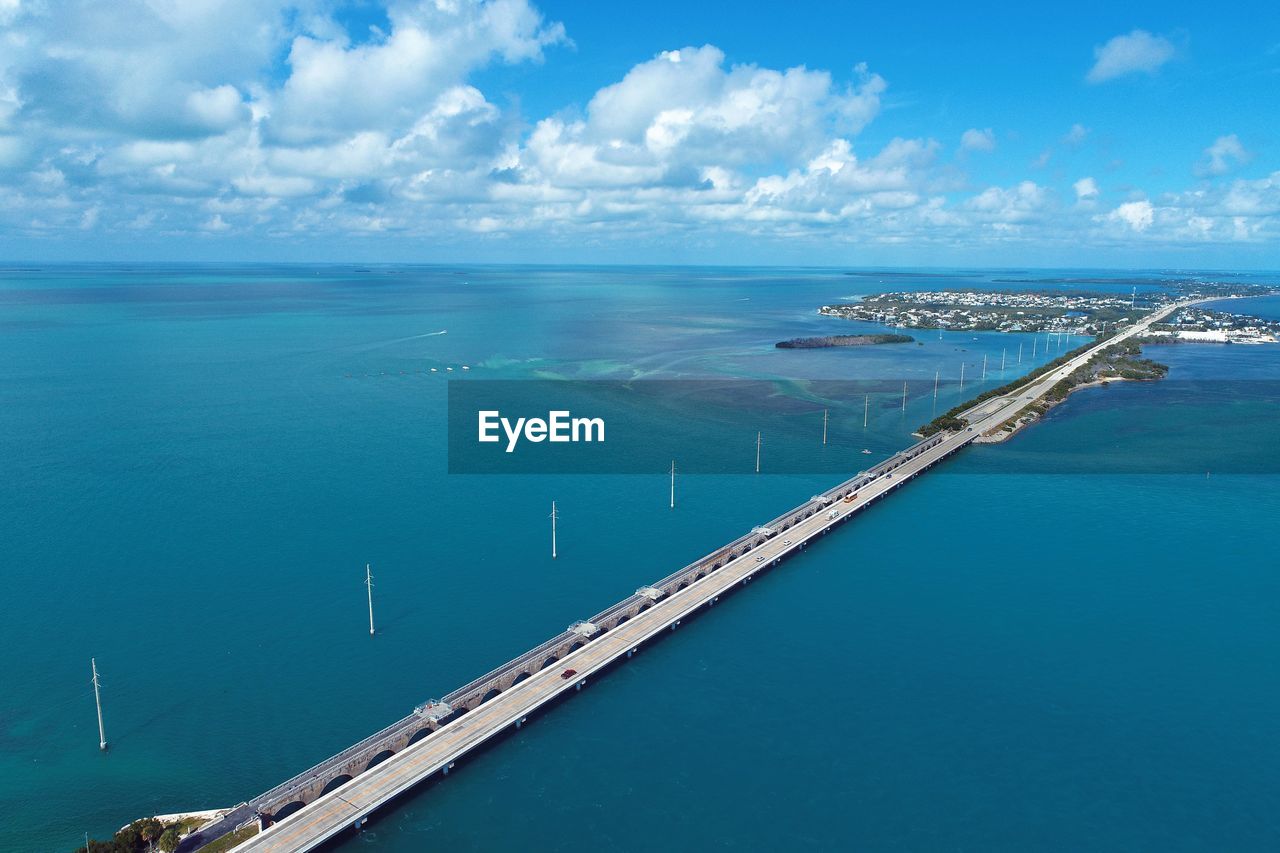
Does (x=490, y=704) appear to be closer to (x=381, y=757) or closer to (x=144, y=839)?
(x=381, y=757)

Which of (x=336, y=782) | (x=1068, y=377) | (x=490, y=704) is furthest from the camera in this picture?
(x=1068, y=377)

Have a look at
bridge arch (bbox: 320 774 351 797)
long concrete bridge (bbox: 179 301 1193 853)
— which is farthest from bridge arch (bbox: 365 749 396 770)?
bridge arch (bbox: 320 774 351 797)

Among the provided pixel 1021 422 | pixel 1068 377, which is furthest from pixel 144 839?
pixel 1068 377

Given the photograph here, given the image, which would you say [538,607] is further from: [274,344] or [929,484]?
[274,344]

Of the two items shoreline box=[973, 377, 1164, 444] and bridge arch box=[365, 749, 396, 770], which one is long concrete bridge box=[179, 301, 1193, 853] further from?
shoreline box=[973, 377, 1164, 444]

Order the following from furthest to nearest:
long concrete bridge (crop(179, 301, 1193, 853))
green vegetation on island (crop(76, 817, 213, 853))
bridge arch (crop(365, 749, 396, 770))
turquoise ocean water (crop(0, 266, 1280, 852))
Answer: bridge arch (crop(365, 749, 396, 770)), turquoise ocean water (crop(0, 266, 1280, 852)), long concrete bridge (crop(179, 301, 1193, 853)), green vegetation on island (crop(76, 817, 213, 853))

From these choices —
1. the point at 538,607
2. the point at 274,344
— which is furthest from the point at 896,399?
the point at 274,344
